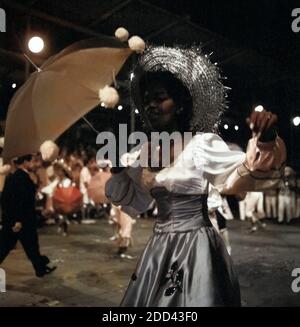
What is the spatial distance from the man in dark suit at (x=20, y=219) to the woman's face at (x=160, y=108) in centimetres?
387

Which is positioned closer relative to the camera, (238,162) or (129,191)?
(238,162)

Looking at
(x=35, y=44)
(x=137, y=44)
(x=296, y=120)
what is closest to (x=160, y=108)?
(x=137, y=44)

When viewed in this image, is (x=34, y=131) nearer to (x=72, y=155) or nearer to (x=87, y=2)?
(x=87, y=2)

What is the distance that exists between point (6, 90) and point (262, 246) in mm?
6870

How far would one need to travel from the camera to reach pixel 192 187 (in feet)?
10.9

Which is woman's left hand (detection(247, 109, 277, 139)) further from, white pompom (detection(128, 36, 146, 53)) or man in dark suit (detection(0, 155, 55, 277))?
man in dark suit (detection(0, 155, 55, 277))

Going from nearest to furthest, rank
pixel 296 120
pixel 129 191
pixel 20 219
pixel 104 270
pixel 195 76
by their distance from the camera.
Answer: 1. pixel 195 76
2. pixel 129 191
3. pixel 20 219
4. pixel 104 270
5. pixel 296 120

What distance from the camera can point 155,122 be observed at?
3.57 meters

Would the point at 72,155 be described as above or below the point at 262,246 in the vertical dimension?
above

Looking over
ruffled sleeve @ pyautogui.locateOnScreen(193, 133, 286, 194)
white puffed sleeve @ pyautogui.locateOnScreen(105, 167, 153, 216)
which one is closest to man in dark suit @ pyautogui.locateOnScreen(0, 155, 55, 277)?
white puffed sleeve @ pyautogui.locateOnScreen(105, 167, 153, 216)

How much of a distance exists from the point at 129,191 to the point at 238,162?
3.16ft

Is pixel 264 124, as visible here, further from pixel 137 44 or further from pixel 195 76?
pixel 137 44

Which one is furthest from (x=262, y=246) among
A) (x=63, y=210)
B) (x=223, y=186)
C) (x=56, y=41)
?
(x=223, y=186)

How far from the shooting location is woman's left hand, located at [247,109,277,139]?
324cm
